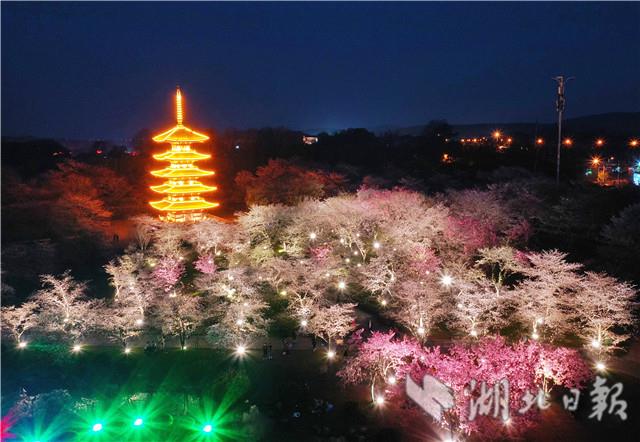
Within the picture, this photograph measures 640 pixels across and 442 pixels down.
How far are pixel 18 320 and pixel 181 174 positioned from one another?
1582cm

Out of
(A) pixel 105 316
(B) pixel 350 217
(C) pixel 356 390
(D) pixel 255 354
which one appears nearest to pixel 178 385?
(D) pixel 255 354

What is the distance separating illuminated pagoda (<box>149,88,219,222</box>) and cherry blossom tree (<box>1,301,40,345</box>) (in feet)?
45.7

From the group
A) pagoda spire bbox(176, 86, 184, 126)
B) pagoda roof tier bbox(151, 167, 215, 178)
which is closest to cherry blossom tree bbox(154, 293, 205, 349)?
pagoda roof tier bbox(151, 167, 215, 178)

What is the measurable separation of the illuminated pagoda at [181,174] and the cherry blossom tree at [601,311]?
21675 mm

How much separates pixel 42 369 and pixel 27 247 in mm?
8170

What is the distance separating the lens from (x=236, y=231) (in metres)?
23.9

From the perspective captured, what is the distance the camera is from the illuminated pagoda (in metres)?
28.6

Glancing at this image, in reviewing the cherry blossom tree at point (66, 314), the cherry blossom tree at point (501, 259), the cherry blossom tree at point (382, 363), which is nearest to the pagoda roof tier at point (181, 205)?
the cherry blossom tree at point (66, 314)

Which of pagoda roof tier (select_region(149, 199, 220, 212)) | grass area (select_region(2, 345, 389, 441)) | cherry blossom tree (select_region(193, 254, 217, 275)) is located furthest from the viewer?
pagoda roof tier (select_region(149, 199, 220, 212))

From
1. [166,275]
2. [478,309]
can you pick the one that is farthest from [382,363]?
[166,275]

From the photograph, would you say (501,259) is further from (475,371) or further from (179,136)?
(179,136)

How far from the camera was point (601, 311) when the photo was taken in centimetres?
1343

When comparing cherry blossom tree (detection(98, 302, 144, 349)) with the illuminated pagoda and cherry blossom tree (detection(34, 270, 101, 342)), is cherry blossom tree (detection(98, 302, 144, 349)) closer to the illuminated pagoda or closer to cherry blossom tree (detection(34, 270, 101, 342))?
cherry blossom tree (detection(34, 270, 101, 342))

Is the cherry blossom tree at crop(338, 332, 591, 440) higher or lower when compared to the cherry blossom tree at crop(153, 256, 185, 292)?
lower
